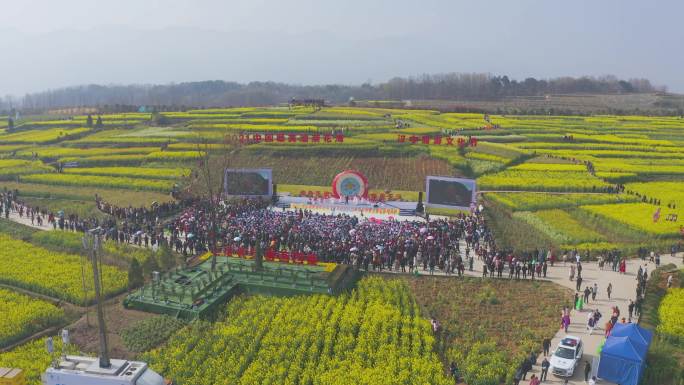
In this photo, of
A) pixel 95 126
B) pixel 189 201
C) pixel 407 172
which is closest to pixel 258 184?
pixel 189 201

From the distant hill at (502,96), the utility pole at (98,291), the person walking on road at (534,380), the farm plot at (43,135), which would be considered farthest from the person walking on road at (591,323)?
the distant hill at (502,96)

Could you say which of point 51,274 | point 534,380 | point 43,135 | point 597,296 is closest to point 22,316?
point 51,274

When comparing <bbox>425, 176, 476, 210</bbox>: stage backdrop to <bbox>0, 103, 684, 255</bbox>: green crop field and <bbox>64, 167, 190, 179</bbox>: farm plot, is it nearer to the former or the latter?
<bbox>0, 103, 684, 255</bbox>: green crop field

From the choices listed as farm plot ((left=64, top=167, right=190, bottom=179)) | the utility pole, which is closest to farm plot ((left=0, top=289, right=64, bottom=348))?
the utility pole

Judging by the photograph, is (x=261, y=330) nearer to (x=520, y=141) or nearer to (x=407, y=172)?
(x=407, y=172)

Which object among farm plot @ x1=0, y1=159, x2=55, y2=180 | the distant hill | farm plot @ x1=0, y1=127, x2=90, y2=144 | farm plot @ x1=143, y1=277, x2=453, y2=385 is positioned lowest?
farm plot @ x1=143, y1=277, x2=453, y2=385

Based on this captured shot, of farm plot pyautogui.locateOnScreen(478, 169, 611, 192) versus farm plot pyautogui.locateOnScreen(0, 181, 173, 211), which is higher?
farm plot pyautogui.locateOnScreen(478, 169, 611, 192)
